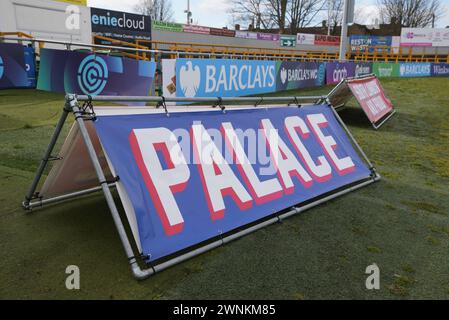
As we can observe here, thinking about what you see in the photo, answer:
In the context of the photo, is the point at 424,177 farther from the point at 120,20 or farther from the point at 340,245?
the point at 120,20

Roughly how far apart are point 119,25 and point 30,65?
1577 cm

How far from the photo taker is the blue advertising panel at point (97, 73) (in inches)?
364

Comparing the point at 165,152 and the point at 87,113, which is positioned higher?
the point at 87,113

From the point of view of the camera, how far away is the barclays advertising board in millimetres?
9805

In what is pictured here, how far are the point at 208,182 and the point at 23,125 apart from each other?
5.69 metres

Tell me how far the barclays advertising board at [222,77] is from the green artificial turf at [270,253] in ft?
18.2

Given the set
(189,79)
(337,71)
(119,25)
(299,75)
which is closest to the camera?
(189,79)

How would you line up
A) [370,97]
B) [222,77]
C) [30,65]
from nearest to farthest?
1. [370,97]
2. [30,65]
3. [222,77]

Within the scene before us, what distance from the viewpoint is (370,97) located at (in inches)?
359

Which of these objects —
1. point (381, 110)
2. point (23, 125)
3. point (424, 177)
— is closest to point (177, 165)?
point (424, 177)

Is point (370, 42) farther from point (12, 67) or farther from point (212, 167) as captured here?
point (212, 167)

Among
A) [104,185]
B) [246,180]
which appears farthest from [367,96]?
[104,185]

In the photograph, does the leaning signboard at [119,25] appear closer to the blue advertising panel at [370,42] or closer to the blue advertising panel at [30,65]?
the blue advertising panel at [30,65]

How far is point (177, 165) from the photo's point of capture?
2.88m
